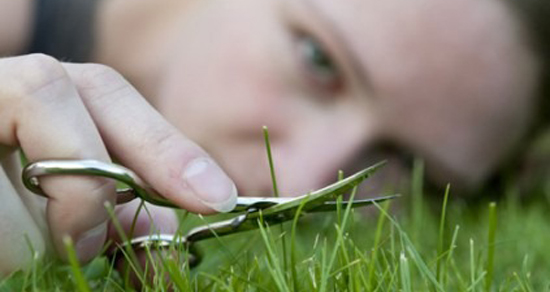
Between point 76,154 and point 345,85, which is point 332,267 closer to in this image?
point 76,154

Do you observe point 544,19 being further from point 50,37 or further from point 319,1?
point 50,37

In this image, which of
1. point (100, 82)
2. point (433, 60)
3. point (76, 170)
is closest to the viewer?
point (76, 170)

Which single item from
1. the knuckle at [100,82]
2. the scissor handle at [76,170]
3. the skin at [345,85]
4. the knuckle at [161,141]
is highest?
the knuckle at [100,82]

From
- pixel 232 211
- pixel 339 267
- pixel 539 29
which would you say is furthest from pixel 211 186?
pixel 539 29

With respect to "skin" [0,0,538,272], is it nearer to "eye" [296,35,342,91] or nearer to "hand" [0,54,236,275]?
"eye" [296,35,342,91]

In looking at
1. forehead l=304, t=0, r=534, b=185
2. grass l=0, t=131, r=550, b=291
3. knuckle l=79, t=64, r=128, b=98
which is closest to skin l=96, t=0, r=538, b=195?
forehead l=304, t=0, r=534, b=185

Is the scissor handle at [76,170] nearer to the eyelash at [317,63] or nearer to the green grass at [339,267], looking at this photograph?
the green grass at [339,267]

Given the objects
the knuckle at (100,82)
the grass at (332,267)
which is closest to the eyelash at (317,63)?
the grass at (332,267)
